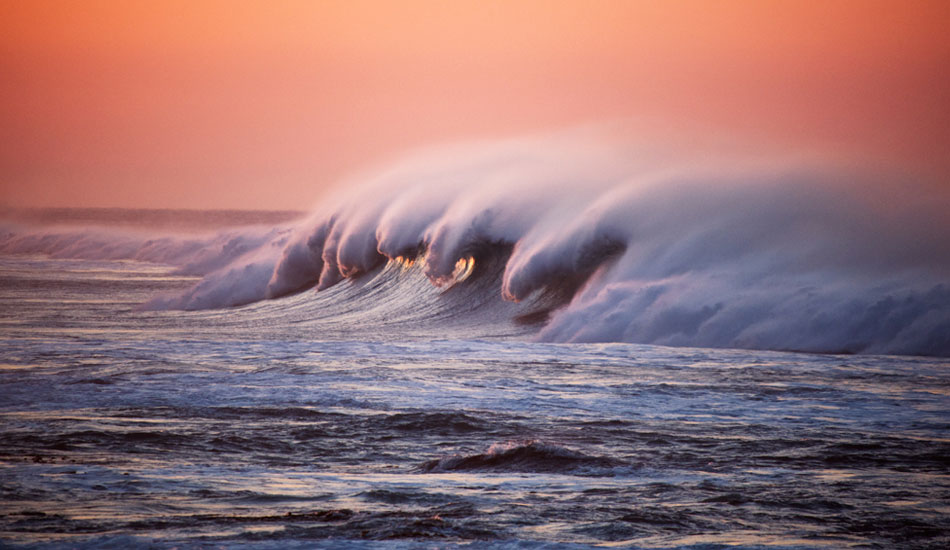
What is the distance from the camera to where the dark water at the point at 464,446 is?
5.04 meters

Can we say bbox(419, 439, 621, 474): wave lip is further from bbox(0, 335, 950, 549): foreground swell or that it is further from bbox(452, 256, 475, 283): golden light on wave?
bbox(452, 256, 475, 283): golden light on wave

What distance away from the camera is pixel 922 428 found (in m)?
7.78

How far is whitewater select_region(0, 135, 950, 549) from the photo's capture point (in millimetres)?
5254

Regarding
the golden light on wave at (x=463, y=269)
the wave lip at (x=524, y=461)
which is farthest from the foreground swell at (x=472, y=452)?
the golden light on wave at (x=463, y=269)

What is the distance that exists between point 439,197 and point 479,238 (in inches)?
109

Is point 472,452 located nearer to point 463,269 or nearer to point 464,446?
point 464,446

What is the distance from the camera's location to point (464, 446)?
279 inches

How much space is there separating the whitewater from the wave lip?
0.03 meters

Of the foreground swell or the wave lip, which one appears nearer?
the foreground swell

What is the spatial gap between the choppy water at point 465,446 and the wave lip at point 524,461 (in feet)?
0.07

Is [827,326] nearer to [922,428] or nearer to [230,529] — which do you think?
[922,428]

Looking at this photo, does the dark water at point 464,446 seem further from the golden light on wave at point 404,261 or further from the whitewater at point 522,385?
the golden light on wave at point 404,261

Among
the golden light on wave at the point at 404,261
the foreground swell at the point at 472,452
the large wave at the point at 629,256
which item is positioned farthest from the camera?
the golden light on wave at the point at 404,261

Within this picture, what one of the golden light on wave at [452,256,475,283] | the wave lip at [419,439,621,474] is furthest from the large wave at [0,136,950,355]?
the wave lip at [419,439,621,474]
